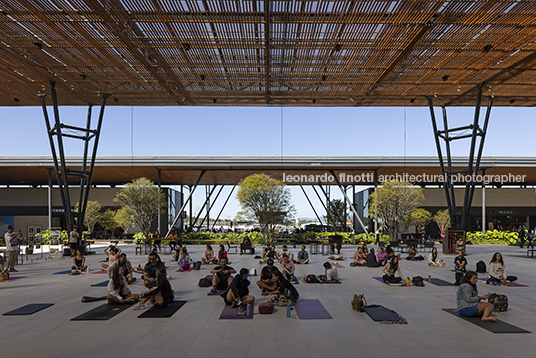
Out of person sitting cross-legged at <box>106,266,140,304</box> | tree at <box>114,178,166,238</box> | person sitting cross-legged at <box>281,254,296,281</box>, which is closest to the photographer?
person sitting cross-legged at <box>106,266,140,304</box>

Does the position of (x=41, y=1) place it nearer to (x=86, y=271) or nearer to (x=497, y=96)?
(x=86, y=271)

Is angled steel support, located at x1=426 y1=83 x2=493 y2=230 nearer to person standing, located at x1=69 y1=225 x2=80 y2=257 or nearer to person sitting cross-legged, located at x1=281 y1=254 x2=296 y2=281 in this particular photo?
person sitting cross-legged, located at x1=281 y1=254 x2=296 y2=281

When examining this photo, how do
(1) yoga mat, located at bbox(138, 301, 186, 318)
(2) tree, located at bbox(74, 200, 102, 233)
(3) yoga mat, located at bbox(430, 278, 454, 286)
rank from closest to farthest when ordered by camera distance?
1. (1) yoga mat, located at bbox(138, 301, 186, 318)
2. (3) yoga mat, located at bbox(430, 278, 454, 286)
3. (2) tree, located at bbox(74, 200, 102, 233)

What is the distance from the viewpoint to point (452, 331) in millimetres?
6977

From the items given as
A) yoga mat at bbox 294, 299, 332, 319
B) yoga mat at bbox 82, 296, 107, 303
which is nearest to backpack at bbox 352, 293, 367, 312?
yoga mat at bbox 294, 299, 332, 319

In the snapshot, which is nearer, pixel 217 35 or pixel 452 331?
pixel 452 331

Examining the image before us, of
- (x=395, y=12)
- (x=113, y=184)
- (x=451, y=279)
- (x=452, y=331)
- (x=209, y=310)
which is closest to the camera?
(x=452, y=331)

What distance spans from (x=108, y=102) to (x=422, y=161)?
25.1 m

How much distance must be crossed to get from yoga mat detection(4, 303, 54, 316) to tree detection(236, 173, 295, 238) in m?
22.2

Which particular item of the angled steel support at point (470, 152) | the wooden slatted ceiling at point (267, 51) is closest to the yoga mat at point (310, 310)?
the wooden slatted ceiling at point (267, 51)

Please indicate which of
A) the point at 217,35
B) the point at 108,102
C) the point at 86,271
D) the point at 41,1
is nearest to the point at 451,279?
the point at 217,35

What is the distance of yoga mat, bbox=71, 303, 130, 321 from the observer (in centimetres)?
793

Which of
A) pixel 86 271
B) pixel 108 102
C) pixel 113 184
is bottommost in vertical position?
pixel 86 271

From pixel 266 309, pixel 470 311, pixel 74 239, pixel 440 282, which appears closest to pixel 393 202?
pixel 440 282
